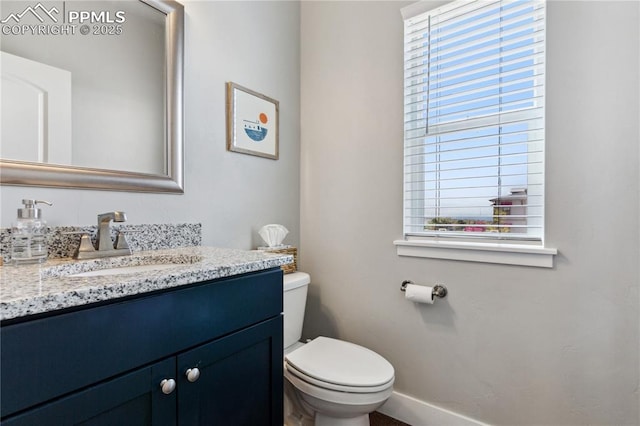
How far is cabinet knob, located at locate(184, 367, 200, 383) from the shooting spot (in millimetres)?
811

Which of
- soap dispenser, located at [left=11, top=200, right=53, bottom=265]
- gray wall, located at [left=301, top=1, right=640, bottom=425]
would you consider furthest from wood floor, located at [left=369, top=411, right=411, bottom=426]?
soap dispenser, located at [left=11, top=200, right=53, bottom=265]

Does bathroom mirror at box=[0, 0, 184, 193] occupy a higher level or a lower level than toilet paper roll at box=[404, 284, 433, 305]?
higher

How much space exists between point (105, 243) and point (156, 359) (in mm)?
549

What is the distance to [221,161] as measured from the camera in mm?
1574

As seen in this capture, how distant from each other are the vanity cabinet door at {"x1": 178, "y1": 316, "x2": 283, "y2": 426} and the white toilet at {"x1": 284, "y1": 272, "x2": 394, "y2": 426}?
7.9 inches

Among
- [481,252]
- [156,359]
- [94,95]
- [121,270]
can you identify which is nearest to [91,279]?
[156,359]

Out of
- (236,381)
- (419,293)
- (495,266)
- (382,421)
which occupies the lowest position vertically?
(382,421)

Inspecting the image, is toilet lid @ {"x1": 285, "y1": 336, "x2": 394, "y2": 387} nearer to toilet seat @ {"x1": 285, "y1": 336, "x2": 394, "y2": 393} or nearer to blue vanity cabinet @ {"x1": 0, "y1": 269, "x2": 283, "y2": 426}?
toilet seat @ {"x1": 285, "y1": 336, "x2": 394, "y2": 393}

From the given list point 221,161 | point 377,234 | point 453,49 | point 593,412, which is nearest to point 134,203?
point 221,161

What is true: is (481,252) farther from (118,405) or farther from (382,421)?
(118,405)

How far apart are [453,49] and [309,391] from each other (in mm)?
1620

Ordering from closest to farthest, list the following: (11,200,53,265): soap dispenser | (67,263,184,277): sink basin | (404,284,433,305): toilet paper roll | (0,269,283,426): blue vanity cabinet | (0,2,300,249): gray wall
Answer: (0,269,283,426): blue vanity cabinet
(11,200,53,265): soap dispenser
(67,263,184,277): sink basin
(0,2,300,249): gray wall
(404,284,433,305): toilet paper roll

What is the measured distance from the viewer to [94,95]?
1171 millimetres

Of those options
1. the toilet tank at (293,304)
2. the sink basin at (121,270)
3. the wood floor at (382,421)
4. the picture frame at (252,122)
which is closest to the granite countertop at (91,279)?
the sink basin at (121,270)
